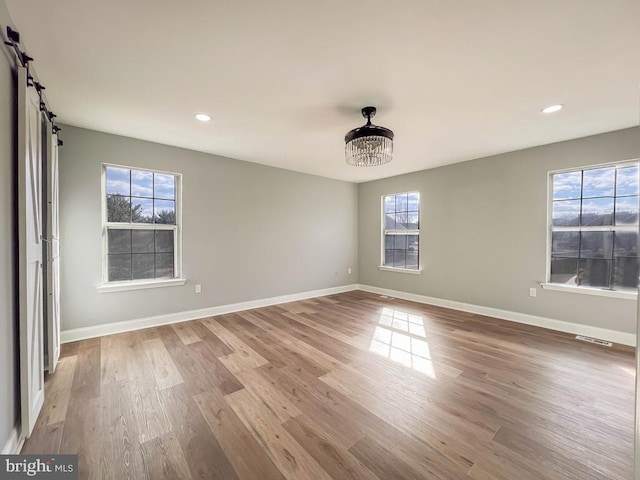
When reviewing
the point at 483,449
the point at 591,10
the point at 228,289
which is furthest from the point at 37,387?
the point at 591,10

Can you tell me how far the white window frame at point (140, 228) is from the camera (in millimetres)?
3188

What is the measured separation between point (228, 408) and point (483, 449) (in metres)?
1.62

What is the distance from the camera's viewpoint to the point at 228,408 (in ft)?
6.08

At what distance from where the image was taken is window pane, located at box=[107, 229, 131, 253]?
3273 millimetres

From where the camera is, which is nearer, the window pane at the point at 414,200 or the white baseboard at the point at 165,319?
the white baseboard at the point at 165,319

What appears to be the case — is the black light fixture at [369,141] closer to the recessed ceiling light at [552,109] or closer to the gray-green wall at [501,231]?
the recessed ceiling light at [552,109]

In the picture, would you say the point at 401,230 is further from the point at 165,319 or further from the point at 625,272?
the point at 165,319

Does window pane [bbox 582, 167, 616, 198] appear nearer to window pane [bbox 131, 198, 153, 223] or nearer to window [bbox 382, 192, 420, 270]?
window [bbox 382, 192, 420, 270]

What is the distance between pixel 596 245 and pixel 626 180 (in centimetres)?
80

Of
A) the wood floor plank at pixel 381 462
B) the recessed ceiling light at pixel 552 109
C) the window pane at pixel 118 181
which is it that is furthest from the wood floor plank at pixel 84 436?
the recessed ceiling light at pixel 552 109

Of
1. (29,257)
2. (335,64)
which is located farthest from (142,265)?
(335,64)

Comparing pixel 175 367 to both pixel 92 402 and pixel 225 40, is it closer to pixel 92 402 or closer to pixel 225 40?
pixel 92 402

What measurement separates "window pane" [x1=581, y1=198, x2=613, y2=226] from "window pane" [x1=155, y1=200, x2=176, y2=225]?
5.42 m

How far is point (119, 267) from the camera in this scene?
3.33 m
